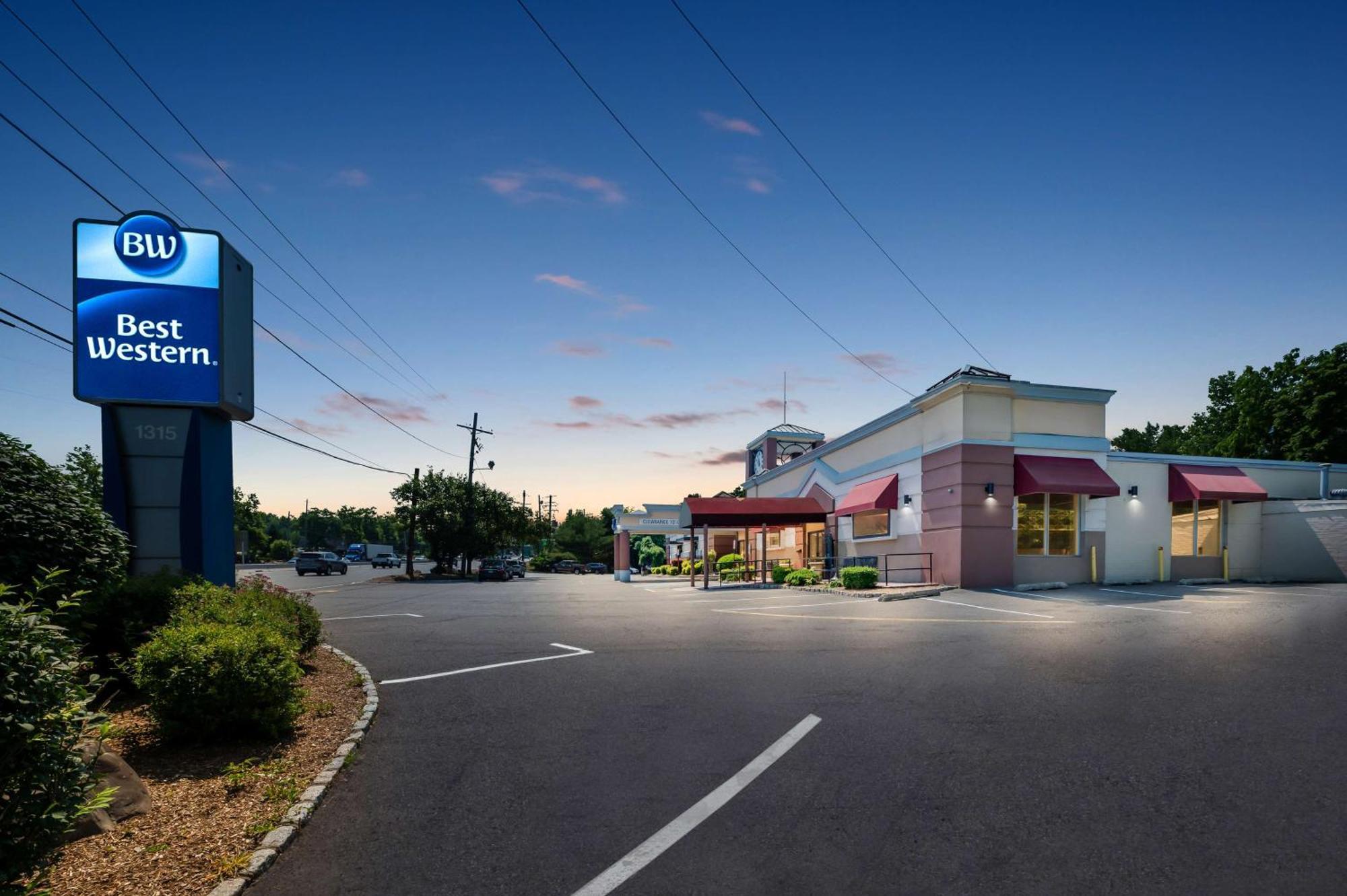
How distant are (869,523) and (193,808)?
88.8 ft

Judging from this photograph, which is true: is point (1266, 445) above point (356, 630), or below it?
above

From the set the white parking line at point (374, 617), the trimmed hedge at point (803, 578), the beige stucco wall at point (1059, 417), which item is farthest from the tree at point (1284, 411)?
the white parking line at point (374, 617)

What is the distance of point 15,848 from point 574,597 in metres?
22.9

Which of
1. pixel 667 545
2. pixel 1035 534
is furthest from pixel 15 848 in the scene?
pixel 667 545

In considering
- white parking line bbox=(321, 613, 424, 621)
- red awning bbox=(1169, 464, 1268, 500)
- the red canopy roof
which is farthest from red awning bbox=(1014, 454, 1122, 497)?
white parking line bbox=(321, 613, 424, 621)

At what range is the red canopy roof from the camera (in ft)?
100

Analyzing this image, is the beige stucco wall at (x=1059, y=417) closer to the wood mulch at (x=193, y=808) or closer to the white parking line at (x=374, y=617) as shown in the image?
the white parking line at (x=374, y=617)

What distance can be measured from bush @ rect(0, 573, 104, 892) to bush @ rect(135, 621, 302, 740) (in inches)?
104

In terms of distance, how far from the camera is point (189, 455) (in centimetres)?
1104

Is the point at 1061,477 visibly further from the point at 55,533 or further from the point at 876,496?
the point at 55,533

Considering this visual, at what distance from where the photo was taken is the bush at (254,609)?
7609mm

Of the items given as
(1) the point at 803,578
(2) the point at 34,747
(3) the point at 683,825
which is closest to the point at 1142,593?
(1) the point at 803,578

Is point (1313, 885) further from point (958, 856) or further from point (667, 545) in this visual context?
point (667, 545)

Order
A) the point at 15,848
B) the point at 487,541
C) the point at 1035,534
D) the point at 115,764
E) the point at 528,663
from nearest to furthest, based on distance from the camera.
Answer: the point at 15,848 < the point at 115,764 < the point at 528,663 < the point at 1035,534 < the point at 487,541
